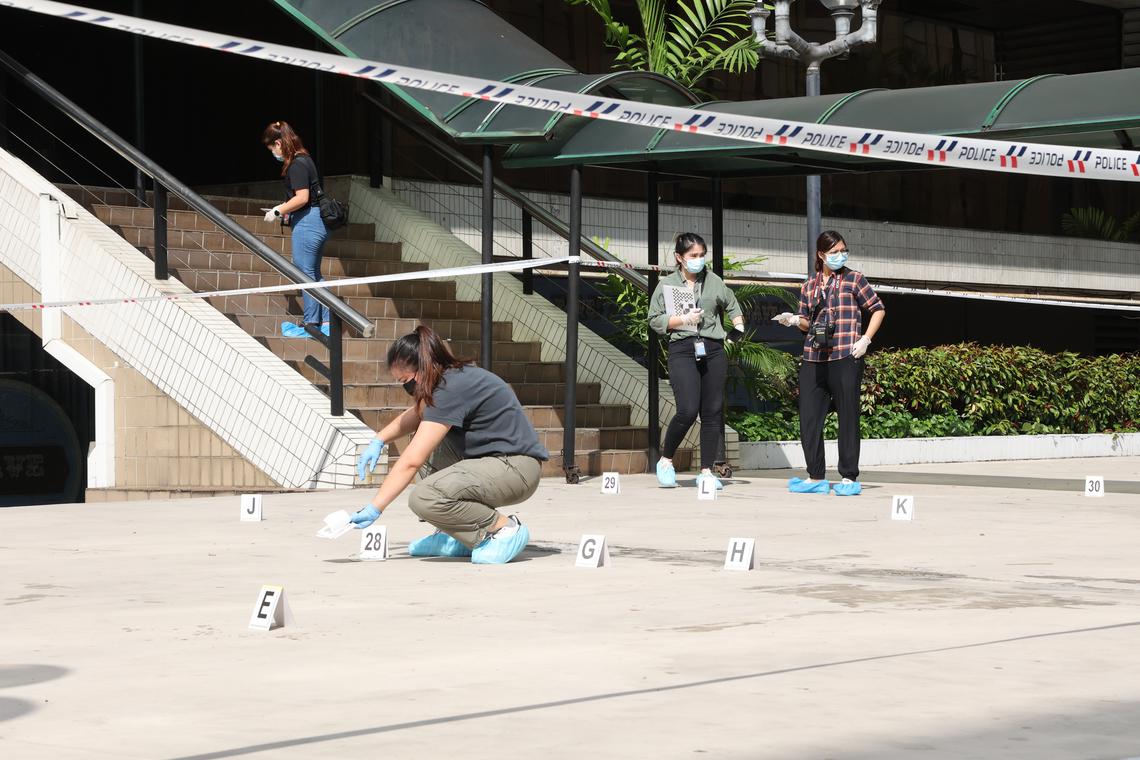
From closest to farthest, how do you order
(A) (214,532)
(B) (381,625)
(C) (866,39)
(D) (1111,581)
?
1. (B) (381,625)
2. (D) (1111,581)
3. (A) (214,532)
4. (C) (866,39)

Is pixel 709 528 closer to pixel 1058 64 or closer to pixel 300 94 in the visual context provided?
pixel 300 94

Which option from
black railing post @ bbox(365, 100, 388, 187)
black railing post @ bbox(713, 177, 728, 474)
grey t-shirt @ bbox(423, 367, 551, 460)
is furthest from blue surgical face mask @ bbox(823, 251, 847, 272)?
black railing post @ bbox(365, 100, 388, 187)

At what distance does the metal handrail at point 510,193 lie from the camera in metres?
15.5

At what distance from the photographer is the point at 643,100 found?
1367 centimetres

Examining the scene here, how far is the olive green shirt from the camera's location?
12.1m

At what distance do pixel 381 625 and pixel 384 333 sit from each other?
903cm

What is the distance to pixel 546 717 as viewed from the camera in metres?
4.45

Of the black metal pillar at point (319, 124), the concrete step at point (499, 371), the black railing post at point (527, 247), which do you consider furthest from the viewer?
the black metal pillar at point (319, 124)

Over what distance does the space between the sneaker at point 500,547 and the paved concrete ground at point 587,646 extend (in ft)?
0.39

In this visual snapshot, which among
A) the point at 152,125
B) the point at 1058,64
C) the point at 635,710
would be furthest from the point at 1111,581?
the point at 1058,64

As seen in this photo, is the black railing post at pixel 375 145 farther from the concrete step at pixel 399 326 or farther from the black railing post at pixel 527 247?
the concrete step at pixel 399 326

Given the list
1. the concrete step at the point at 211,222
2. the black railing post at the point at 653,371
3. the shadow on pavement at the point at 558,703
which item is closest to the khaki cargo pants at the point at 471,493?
the shadow on pavement at the point at 558,703

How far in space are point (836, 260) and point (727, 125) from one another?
13.3 feet

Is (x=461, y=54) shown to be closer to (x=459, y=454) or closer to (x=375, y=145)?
(x=375, y=145)
